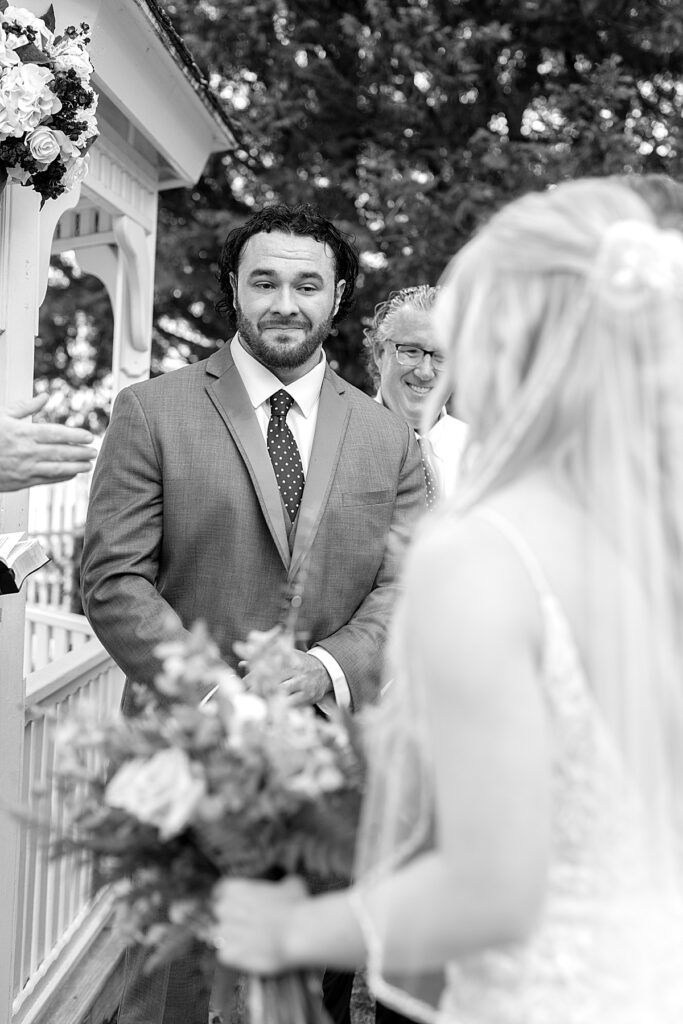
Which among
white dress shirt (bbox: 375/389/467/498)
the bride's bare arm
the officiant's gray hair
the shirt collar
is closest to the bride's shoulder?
the bride's bare arm

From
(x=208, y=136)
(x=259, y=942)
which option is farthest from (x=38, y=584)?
(x=259, y=942)

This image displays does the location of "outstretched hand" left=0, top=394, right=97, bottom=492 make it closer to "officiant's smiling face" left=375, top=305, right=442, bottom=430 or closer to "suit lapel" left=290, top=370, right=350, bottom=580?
"suit lapel" left=290, top=370, right=350, bottom=580

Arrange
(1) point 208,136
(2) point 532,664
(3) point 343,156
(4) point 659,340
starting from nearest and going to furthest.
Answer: (2) point 532,664 < (4) point 659,340 < (1) point 208,136 < (3) point 343,156

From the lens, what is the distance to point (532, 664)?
4.19 ft

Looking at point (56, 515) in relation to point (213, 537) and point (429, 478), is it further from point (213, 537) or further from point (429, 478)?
point (213, 537)

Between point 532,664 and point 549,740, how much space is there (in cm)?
12

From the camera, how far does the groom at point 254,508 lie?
2.96m

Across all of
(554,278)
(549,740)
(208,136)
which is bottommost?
(549,740)

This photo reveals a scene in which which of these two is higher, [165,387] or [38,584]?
[165,387]

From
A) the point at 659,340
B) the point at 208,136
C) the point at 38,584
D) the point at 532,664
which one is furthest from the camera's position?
the point at 38,584

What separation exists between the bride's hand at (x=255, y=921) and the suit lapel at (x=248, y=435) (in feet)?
5.09

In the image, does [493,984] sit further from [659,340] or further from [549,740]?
[659,340]

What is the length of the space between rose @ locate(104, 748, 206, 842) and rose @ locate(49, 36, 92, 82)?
2.06 m

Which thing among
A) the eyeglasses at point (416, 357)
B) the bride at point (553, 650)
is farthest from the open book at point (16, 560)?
the eyeglasses at point (416, 357)
